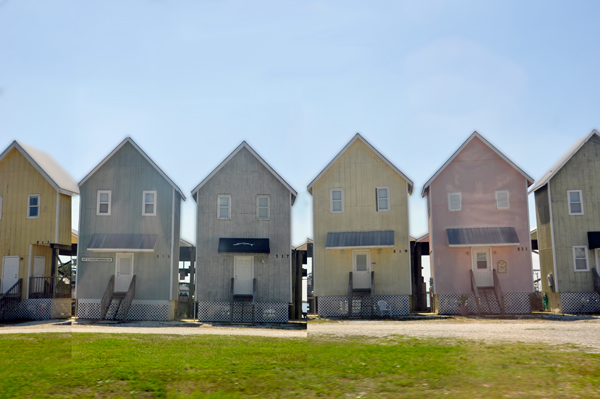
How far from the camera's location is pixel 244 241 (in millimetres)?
28859

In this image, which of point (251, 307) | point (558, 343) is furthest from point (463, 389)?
point (251, 307)

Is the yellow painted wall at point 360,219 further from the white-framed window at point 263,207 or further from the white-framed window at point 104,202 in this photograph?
the white-framed window at point 104,202

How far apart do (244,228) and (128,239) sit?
5.93 meters

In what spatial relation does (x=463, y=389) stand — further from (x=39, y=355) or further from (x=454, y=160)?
(x=454, y=160)

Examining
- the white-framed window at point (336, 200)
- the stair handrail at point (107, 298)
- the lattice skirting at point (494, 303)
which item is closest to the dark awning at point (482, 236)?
the lattice skirting at point (494, 303)

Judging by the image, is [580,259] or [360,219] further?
[360,219]

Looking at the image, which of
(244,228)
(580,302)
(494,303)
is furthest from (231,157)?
(580,302)

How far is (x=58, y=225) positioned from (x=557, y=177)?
26.5 m

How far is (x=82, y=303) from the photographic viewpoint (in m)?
28.6

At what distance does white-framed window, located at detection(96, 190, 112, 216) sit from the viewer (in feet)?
97.5

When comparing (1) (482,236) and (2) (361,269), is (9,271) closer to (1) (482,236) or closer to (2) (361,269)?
(2) (361,269)

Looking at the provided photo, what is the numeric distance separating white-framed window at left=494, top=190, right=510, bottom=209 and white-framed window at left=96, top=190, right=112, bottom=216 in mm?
20414

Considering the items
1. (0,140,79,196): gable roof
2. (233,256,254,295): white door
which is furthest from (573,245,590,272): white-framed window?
(0,140,79,196): gable roof

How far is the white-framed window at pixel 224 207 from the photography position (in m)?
29.7
